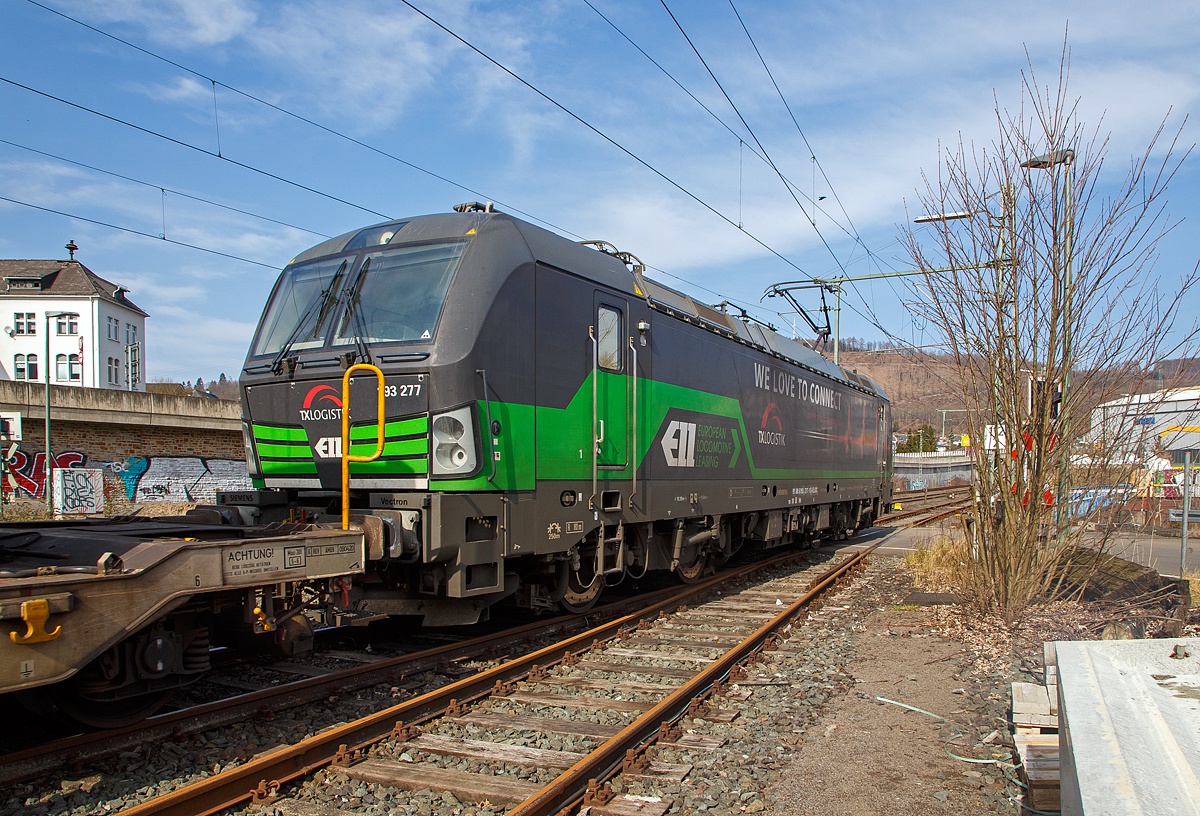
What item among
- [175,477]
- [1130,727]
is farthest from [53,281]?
[1130,727]

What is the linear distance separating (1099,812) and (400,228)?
589 centimetres

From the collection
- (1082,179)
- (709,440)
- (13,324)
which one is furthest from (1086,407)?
(13,324)

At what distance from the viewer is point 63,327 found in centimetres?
4825

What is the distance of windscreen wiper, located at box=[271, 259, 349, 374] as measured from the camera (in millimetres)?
6383

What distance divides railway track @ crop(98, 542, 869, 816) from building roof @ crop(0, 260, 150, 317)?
5201 centimetres

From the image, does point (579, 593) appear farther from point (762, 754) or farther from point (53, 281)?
point (53, 281)

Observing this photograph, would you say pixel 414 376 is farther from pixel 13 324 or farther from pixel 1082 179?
pixel 13 324

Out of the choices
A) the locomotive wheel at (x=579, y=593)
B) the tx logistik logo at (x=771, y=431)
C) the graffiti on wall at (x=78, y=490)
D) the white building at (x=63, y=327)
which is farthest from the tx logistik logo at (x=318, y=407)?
the white building at (x=63, y=327)

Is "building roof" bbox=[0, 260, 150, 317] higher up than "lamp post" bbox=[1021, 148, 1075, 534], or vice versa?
"building roof" bbox=[0, 260, 150, 317]

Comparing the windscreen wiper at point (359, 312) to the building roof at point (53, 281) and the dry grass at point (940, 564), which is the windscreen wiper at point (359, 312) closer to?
the dry grass at point (940, 564)

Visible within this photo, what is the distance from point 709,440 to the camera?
9.48 metres

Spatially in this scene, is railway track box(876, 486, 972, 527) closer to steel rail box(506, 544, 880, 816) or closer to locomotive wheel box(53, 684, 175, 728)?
steel rail box(506, 544, 880, 816)

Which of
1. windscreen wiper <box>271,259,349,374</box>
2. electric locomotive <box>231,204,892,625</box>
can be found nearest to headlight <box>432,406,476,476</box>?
electric locomotive <box>231,204,892,625</box>

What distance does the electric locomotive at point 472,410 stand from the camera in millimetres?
5754
